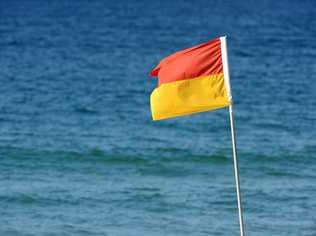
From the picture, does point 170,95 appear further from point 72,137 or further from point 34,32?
point 34,32

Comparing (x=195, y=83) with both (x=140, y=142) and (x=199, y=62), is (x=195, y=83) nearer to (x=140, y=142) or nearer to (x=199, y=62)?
(x=199, y=62)

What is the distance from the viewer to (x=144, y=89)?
139 ft

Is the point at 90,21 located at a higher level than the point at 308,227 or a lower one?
higher

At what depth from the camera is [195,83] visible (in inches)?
757

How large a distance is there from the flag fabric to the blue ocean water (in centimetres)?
601

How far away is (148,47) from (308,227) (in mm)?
30639

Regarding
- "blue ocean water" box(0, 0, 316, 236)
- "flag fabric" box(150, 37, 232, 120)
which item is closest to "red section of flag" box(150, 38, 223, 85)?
"flag fabric" box(150, 37, 232, 120)

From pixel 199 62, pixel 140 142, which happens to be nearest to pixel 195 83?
pixel 199 62

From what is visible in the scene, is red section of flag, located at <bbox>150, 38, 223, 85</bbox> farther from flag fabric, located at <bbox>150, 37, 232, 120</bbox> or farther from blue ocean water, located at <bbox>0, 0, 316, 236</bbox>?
blue ocean water, located at <bbox>0, 0, 316, 236</bbox>

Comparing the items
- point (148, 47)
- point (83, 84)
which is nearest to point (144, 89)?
point (83, 84)

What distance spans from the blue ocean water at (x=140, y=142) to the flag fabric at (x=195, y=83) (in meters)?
6.01

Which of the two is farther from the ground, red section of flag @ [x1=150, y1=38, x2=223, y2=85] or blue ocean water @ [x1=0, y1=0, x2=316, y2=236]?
red section of flag @ [x1=150, y1=38, x2=223, y2=85]

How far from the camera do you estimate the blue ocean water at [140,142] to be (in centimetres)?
2595

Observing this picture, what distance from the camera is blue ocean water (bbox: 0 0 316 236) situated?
26.0m
